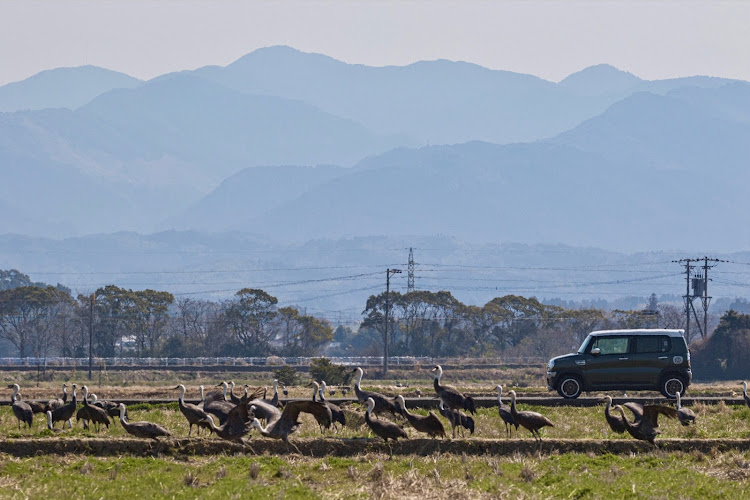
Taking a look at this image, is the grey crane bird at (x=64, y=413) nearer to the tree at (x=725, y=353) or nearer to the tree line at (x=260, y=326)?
the tree at (x=725, y=353)

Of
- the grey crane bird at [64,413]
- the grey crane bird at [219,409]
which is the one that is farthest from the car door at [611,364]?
the grey crane bird at [64,413]

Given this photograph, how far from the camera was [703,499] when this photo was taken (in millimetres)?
17938

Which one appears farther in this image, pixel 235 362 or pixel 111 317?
pixel 111 317

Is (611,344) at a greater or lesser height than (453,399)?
greater

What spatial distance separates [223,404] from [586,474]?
924cm

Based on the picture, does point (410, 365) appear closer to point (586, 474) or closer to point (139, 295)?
point (139, 295)

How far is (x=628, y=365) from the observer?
35.1 metres

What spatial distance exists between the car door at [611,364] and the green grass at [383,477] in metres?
13.1

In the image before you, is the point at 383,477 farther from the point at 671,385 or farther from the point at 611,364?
the point at 671,385

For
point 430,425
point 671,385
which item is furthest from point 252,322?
point 430,425

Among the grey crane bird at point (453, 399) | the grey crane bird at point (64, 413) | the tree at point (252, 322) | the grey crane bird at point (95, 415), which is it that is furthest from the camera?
the tree at point (252, 322)

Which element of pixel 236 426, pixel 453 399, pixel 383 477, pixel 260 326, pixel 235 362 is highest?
pixel 260 326

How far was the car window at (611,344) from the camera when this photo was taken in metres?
35.3

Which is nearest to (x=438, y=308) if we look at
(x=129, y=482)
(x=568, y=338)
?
(x=568, y=338)
